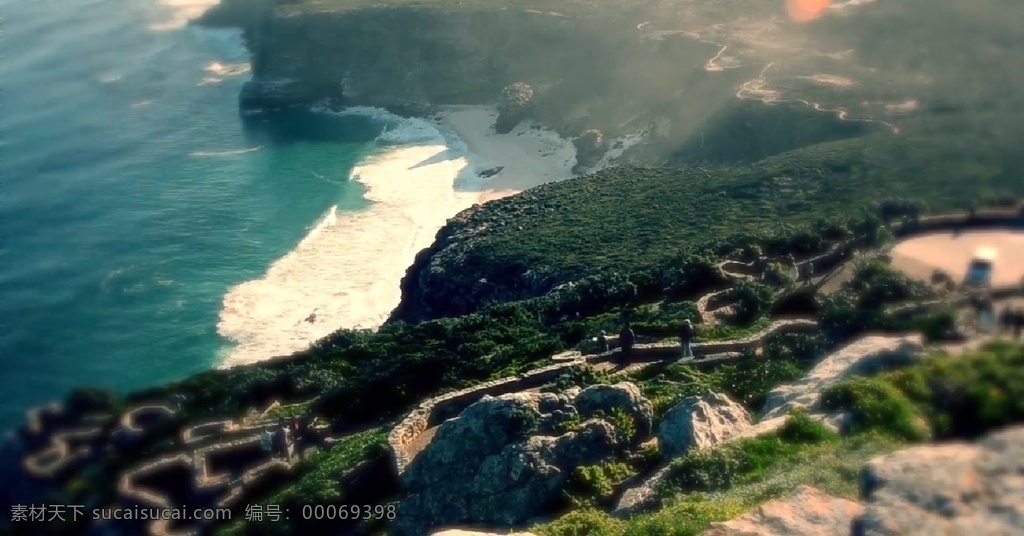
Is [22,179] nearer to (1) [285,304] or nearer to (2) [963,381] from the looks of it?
(1) [285,304]

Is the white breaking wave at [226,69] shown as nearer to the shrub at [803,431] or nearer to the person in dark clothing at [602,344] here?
the person in dark clothing at [602,344]

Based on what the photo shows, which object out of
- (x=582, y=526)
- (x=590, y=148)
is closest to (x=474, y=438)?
(x=582, y=526)

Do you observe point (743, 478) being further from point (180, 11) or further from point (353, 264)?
point (180, 11)

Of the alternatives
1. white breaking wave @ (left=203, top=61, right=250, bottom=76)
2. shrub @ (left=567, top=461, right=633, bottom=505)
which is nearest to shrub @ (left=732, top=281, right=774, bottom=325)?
shrub @ (left=567, top=461, right=633, bottom=505)

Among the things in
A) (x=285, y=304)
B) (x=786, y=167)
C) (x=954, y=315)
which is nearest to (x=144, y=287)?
(x=285, y=304)

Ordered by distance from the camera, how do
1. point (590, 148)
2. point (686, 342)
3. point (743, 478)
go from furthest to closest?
point (590, 148), point (686, 342), point (743, 478)

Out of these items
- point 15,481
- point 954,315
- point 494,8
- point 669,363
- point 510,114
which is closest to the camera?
point 954,315
